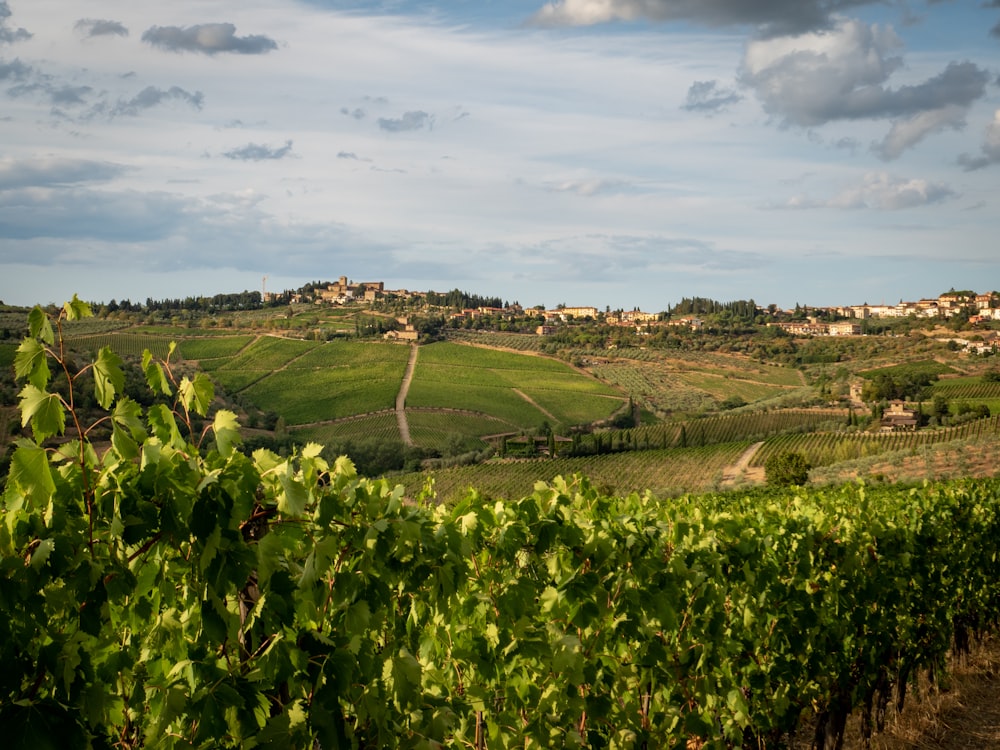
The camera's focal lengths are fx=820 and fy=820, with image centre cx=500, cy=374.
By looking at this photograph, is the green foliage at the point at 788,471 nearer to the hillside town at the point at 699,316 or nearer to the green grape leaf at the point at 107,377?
the green grape leaf at the point at 107,377

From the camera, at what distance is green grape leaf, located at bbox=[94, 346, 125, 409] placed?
6.33ft

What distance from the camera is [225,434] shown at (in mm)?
2295

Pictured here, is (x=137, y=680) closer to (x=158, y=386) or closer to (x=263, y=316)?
(x=158, y=386)

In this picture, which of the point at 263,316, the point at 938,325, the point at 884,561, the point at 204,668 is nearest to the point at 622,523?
the point at 204,668

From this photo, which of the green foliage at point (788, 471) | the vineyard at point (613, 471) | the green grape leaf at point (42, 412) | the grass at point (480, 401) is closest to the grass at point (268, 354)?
the grass at point (480, 401)

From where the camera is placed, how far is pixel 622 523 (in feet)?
11.8

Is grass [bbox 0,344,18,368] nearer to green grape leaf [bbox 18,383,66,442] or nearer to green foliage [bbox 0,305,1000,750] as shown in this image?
green foliage [bbox 0,305,1000,750]

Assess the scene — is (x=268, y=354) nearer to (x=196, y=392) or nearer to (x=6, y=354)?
(x=6, y=354)

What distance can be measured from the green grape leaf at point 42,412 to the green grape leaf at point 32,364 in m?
0.03

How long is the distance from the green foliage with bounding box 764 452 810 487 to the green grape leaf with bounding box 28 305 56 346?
138 feet

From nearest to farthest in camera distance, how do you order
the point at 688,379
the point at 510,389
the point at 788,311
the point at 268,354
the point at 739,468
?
the point at 739,468 → the point at 510,389 → the point at 268,354 → the point at 688,379 → the point at 788,311

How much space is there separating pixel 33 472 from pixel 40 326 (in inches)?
13.8

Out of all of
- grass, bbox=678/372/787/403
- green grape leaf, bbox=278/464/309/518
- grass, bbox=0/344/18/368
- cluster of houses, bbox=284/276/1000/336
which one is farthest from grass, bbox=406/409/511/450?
green grape leaf, bbox=278/464/309/518

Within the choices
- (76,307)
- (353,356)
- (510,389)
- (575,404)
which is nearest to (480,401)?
(510,389)
